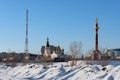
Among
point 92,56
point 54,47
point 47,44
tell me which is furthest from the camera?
point 54,47

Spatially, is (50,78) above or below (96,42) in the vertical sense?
below

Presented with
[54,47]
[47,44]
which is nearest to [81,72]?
[47,44]

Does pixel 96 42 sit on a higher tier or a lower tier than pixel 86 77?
higher

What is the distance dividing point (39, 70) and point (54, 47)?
270 feet

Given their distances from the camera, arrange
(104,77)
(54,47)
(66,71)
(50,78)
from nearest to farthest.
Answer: (104,77), (50,78), (66,71), (54,47)

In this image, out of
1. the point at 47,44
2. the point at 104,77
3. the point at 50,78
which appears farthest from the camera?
the point at 47,44

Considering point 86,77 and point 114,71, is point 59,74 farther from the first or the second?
point 114,71

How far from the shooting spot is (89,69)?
73.8ft

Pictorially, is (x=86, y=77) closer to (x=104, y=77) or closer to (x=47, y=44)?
(x=104, y=77)

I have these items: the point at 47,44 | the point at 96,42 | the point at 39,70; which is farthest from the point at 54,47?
the point at 39,70

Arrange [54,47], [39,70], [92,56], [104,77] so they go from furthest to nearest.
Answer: [54,47] → [92,56] → [39,70] → [104,77]

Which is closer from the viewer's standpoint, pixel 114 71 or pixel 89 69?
pixel 114 71

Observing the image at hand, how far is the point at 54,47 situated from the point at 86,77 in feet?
290

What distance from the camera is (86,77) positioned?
2017cm
